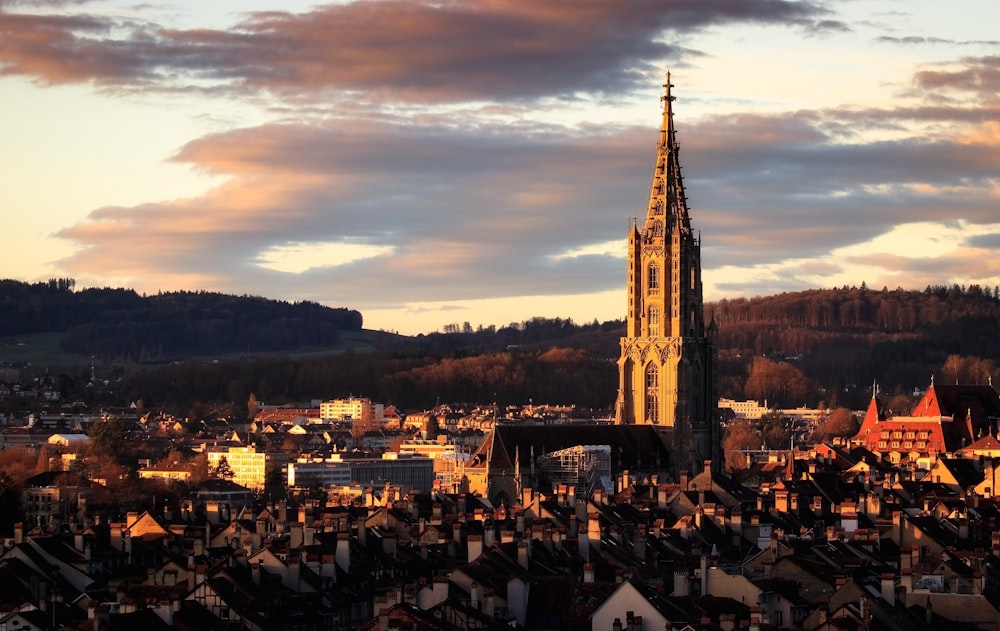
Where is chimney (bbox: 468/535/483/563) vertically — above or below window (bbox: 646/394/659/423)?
below

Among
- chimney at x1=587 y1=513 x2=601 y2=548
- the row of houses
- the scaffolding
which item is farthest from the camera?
the scaffolding

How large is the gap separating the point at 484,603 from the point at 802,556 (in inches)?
567

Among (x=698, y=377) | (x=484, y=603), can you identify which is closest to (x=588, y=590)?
(x=484, y=603)

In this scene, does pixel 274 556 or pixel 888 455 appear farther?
pixel 888 455

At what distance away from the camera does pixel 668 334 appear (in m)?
157

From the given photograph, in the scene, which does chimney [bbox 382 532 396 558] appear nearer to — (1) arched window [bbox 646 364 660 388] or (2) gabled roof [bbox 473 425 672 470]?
(2) gabled roof [bbox 473 425 672 470]

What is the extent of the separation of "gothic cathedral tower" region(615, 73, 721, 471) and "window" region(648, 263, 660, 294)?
62mm

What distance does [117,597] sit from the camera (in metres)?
59.2

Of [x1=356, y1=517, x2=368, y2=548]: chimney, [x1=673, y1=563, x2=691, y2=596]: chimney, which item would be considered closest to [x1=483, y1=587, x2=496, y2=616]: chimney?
[x1=673, y1=563, x2=691, y2=596]: chimney

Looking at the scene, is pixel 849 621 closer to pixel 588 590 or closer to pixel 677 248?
pixel 588 590

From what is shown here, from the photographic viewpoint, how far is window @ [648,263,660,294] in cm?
15888

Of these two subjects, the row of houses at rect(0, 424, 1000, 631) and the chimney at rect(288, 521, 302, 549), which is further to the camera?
the chimney at rect(288, 521, 302, 549)

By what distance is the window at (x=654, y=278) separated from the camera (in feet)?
521

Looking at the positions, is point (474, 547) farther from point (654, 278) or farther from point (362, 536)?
point (654, 278)
